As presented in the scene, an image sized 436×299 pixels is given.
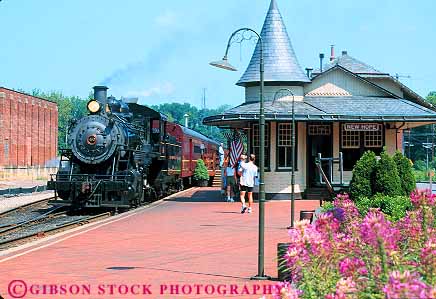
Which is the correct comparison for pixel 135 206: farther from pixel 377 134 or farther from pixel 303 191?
pixel 377 134

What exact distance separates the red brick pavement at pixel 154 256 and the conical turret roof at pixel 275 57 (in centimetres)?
927

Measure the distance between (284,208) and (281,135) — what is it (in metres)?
4.35

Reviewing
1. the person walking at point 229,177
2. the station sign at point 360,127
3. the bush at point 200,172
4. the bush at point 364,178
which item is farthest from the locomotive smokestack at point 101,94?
the bush at point 200,172

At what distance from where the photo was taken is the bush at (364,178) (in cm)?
1812

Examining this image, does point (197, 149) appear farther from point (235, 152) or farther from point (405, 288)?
point (405, 288)

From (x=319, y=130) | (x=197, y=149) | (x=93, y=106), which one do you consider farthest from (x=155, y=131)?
(x=197, y=149)

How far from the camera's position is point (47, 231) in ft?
58.9

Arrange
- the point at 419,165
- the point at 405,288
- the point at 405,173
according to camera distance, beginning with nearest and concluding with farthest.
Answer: the point at 405,288 < the point at 405,173 < the point at 419,165

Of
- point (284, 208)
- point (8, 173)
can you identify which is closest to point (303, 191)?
point (284, 208)

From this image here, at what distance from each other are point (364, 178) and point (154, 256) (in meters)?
6.91

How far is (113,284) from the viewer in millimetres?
10414

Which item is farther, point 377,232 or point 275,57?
point 275,57

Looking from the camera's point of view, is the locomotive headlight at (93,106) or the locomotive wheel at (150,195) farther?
the locomotive wheel at (150,195)

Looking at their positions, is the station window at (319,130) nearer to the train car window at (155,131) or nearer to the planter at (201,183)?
the train car window at (155,131)
